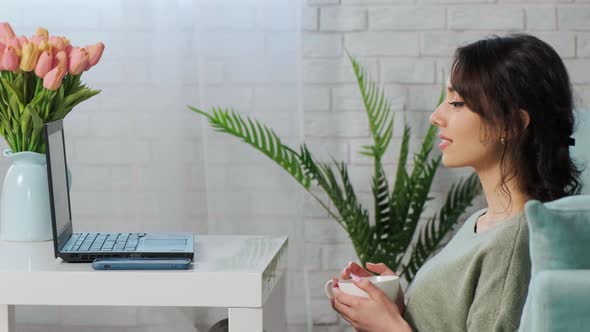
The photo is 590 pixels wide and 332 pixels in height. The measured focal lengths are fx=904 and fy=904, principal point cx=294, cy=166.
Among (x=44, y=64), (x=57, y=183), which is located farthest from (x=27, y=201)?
(x=44, y=64)

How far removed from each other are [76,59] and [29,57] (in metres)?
0.10

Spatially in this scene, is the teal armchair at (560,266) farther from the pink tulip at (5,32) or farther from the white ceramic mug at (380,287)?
the pink tulip at (5,32)

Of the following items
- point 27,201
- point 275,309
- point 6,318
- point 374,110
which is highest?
point 374,110

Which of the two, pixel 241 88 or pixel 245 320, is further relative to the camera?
pixel 241 88

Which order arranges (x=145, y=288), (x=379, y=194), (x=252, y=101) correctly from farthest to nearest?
(x=252, y=101) < (x=379, y=194) < (x=145, y=288)

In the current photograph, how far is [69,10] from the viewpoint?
9.14ft

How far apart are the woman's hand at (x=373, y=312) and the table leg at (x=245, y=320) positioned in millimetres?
155

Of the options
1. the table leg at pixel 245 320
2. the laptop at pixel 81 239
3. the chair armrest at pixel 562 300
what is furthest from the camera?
the laptop at pixel 81 239

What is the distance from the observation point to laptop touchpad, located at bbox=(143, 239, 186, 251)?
1690mm

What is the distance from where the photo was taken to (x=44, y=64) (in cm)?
185

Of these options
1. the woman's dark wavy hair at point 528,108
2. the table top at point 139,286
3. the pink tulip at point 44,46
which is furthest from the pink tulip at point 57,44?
the woman's dark wavy hair at point 528,108

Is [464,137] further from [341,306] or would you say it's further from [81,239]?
[81,239]

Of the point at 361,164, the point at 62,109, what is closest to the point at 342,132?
the point at 361,164

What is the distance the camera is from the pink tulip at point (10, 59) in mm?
1852
